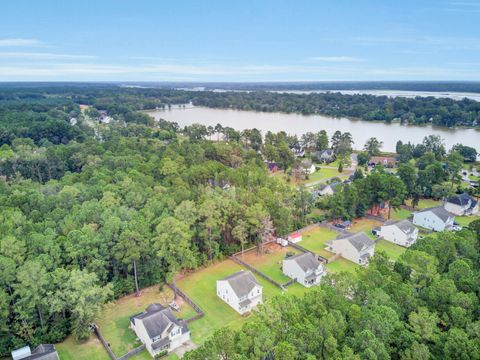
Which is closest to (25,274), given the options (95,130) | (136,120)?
(95,130)

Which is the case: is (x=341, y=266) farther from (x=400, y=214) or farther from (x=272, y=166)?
(x=272, y=166)

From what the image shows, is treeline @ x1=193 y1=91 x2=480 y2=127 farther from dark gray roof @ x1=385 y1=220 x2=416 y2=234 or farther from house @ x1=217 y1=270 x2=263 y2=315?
house @ x1=217 y1=270 x2=263 y2=315

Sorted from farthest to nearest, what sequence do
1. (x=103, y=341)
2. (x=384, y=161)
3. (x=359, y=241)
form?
(x=384, y=161)
(x=359, y=241)
(x=103, y=341)

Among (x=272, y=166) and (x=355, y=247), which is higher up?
(x=355, y=247)

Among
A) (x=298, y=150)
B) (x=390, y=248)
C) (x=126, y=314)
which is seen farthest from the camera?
(x=298, y=150)

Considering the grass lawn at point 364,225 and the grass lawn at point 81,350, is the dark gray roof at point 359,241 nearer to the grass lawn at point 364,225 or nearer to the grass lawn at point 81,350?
the grass lawn at point 364,225

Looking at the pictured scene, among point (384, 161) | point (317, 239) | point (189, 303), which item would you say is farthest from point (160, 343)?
point (384, 161)

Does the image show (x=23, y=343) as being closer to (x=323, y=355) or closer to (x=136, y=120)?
(x=323, y=355)

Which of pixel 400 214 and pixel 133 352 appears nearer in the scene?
pixel 133 352

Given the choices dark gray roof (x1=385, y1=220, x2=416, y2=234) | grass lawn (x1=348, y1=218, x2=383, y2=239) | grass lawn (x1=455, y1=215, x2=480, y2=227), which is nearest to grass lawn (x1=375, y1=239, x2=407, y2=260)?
grass lawn (x1=348, y1=218, x2=383, y2=239)
